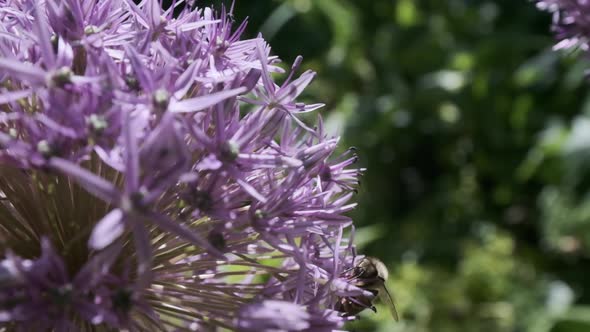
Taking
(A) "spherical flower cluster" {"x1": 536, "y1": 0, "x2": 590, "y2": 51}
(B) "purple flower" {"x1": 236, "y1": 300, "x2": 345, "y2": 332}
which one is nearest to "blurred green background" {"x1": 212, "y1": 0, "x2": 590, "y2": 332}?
(A) "spherical flower cluster" {"x1": 536, "y1": 0, "x2": 590, "y2": 51}

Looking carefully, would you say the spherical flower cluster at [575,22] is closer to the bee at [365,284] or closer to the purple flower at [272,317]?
the bee at [365,284]

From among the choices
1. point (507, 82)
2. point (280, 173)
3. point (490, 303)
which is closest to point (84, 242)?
point (280, 173)

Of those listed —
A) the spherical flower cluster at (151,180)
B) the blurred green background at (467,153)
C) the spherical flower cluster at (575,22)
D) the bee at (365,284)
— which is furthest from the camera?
the blurred green background at (467,153)

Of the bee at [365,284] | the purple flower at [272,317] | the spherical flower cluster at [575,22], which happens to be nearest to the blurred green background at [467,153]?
the spherical flower cluster at [575,22]

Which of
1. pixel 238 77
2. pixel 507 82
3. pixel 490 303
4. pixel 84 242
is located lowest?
pixel 84 242

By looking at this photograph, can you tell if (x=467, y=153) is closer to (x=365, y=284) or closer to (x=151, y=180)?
(x=365, y=284)

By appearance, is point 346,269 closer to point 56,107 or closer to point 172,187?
point 172,187

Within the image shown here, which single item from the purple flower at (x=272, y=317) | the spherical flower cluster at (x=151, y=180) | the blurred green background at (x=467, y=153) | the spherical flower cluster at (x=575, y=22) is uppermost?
the blurred green background at (x=467, y=153)
